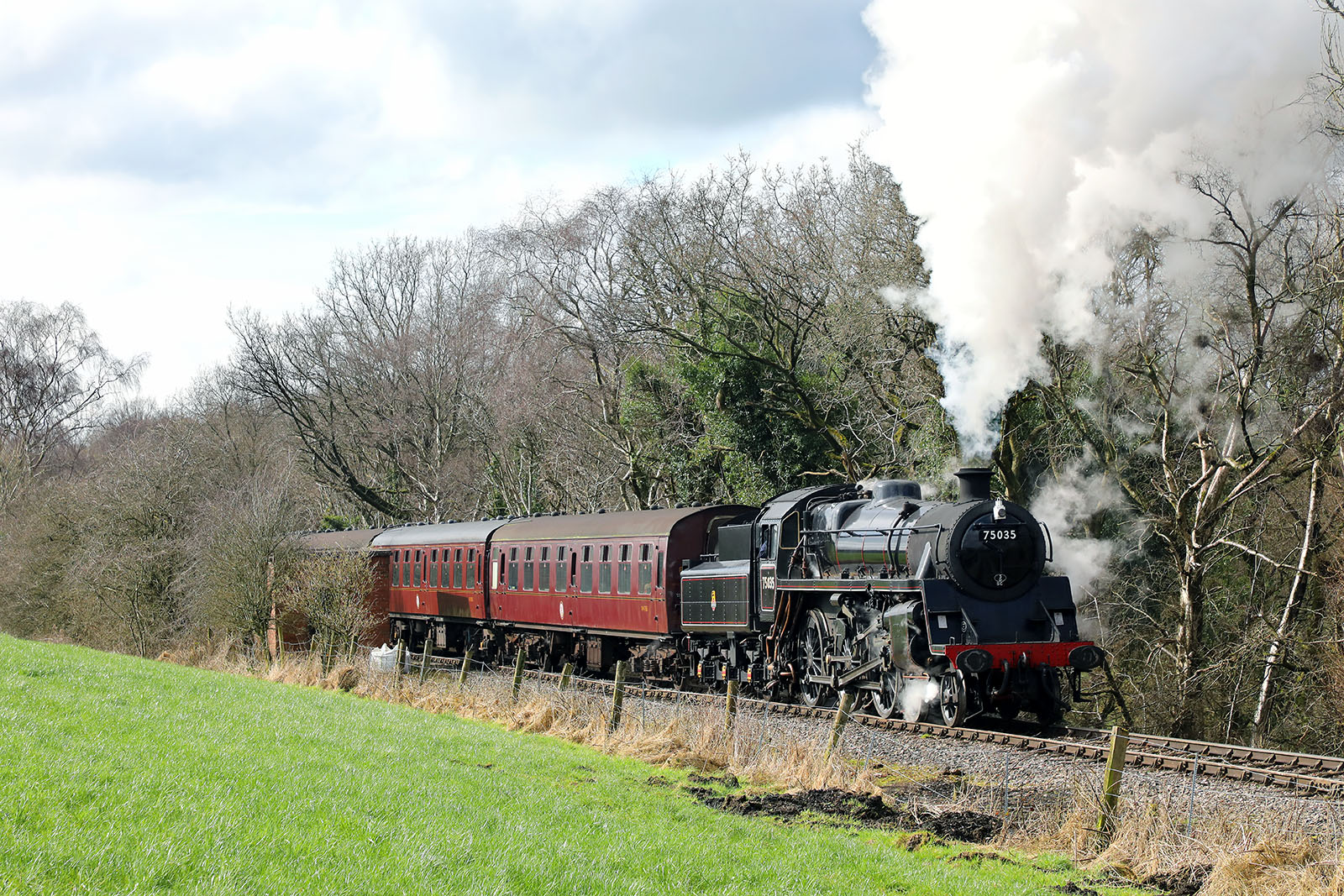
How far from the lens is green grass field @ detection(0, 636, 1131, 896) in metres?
5.82

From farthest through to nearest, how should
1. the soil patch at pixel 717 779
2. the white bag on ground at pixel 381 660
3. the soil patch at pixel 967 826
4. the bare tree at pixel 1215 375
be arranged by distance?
the white bag on ground at pixel 381 660, the bare tree at pixel 1215 375, the soil patch at pixel 717 779, the soil patch at pixel 967 826

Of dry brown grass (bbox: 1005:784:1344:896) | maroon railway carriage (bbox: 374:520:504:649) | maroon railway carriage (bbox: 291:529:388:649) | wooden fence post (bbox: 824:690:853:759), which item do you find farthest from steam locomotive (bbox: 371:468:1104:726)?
maroon railway carriage (bbox: 291:529:388:649)

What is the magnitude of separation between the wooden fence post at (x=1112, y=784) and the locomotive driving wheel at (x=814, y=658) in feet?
20.2

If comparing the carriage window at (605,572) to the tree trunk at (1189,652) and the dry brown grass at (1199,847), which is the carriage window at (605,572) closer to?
the tree trunk at (1189,652)

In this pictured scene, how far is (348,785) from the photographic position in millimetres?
8266

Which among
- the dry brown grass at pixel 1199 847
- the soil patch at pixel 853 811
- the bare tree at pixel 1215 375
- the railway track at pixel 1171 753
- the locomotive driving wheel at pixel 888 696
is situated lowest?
the soil patch at pixel 853 811

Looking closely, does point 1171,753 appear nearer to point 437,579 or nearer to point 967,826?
point 967,826

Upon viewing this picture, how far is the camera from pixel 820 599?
14922mm

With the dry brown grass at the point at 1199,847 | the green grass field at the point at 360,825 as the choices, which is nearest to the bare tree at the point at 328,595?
the green grass field at the point at 360,825

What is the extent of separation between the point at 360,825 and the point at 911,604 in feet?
24.3

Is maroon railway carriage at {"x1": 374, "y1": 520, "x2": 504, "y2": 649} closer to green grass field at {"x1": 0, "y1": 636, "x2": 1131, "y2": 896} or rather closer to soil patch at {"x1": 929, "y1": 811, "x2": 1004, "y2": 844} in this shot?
green grass field at {"x1": 0, "y1": 636, "x2": 1131, "y2": 896}

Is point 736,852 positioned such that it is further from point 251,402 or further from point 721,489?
point 251,402

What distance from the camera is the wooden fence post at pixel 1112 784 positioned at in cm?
847

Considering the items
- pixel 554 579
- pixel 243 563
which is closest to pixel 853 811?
pixel 554 579
